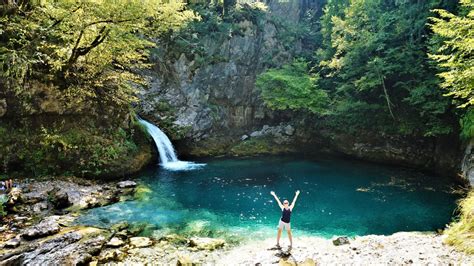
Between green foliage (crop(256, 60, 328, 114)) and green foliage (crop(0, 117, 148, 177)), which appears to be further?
green foliage (crop(256, 60, 328, 114))

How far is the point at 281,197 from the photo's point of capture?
55.3ft

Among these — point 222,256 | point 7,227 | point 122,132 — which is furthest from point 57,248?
point 122,132

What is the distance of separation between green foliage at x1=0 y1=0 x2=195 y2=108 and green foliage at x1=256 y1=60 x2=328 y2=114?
10.7m

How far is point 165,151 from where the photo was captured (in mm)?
23859

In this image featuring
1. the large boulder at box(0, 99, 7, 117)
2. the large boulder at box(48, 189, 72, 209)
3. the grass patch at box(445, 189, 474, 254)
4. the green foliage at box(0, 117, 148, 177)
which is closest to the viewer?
the grass patch at box(445, 189, 474, 254)

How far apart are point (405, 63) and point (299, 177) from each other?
10052mm

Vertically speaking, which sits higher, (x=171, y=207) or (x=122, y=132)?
(x=122, y=132)

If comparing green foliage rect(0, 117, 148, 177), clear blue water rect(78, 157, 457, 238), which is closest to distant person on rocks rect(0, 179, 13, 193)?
green foliage rect(0, 117, 148, 177)

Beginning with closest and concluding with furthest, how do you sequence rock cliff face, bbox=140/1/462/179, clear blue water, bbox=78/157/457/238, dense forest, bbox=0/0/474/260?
clear blue water, bbox=78/157/457/238, dense forest, bbox=0/0/474/260, rock cliff face, bbox=140/1/462/179

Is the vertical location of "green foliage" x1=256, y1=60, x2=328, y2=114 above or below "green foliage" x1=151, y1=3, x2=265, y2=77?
below

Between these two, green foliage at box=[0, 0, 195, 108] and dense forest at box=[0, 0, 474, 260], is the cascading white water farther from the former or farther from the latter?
green foliage at box=[0, 0, 195, 108]

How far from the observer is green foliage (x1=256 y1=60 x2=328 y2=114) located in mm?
25391

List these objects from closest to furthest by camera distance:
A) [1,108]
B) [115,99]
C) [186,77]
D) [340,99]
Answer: [1,108] < [115,99] < [340,99] < [186,77]

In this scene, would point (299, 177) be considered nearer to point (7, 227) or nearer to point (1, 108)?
point (7, 227)
